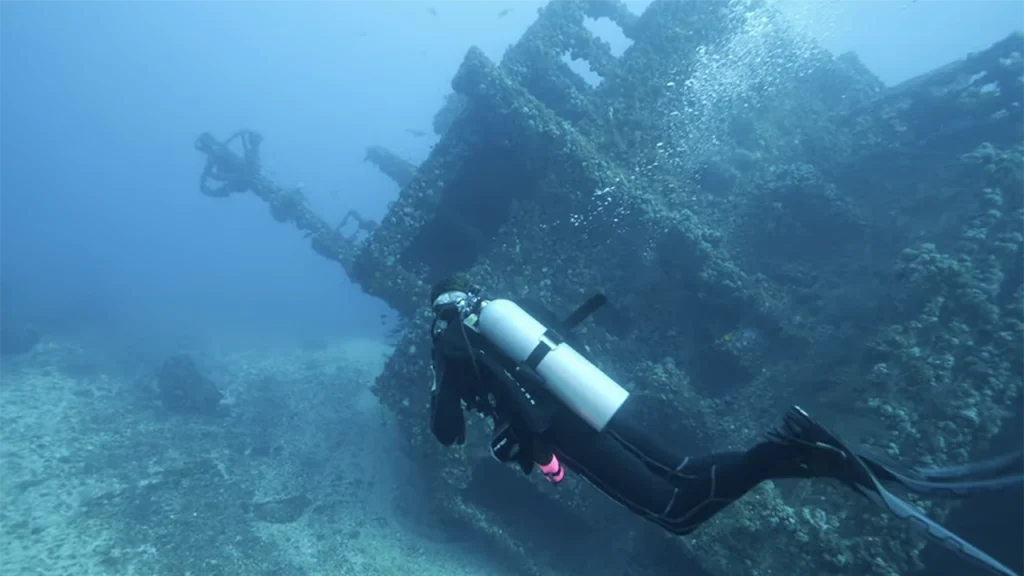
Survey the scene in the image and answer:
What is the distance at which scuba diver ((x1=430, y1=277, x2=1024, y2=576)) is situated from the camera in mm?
4137

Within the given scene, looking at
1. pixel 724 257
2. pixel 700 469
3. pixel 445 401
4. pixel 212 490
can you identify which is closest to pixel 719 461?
pixel 700 469

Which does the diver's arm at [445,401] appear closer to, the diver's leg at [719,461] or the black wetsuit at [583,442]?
the black wetsuit at [583,442]

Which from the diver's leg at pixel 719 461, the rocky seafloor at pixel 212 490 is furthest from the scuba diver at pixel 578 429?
the rocky seafloor at pixel 212 490

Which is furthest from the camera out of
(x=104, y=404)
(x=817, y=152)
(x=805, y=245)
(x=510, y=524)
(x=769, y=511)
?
(x=104, y=404)

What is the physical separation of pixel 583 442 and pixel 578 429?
0.12 m

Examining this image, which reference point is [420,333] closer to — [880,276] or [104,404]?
[880,276]

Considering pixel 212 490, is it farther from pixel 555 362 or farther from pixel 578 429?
pixel 555 362

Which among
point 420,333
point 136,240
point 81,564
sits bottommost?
point 136,240

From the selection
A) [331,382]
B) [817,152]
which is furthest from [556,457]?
[331,382]

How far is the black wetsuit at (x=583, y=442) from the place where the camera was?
4371mm

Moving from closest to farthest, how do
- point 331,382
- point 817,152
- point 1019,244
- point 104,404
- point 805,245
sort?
point 1019,244 → point 805,245 → point 817,152 → point 104,404 → point 331,382

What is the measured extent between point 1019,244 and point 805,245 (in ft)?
12.2

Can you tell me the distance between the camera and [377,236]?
41.9 feet

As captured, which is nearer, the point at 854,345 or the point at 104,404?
the point at 854,345
